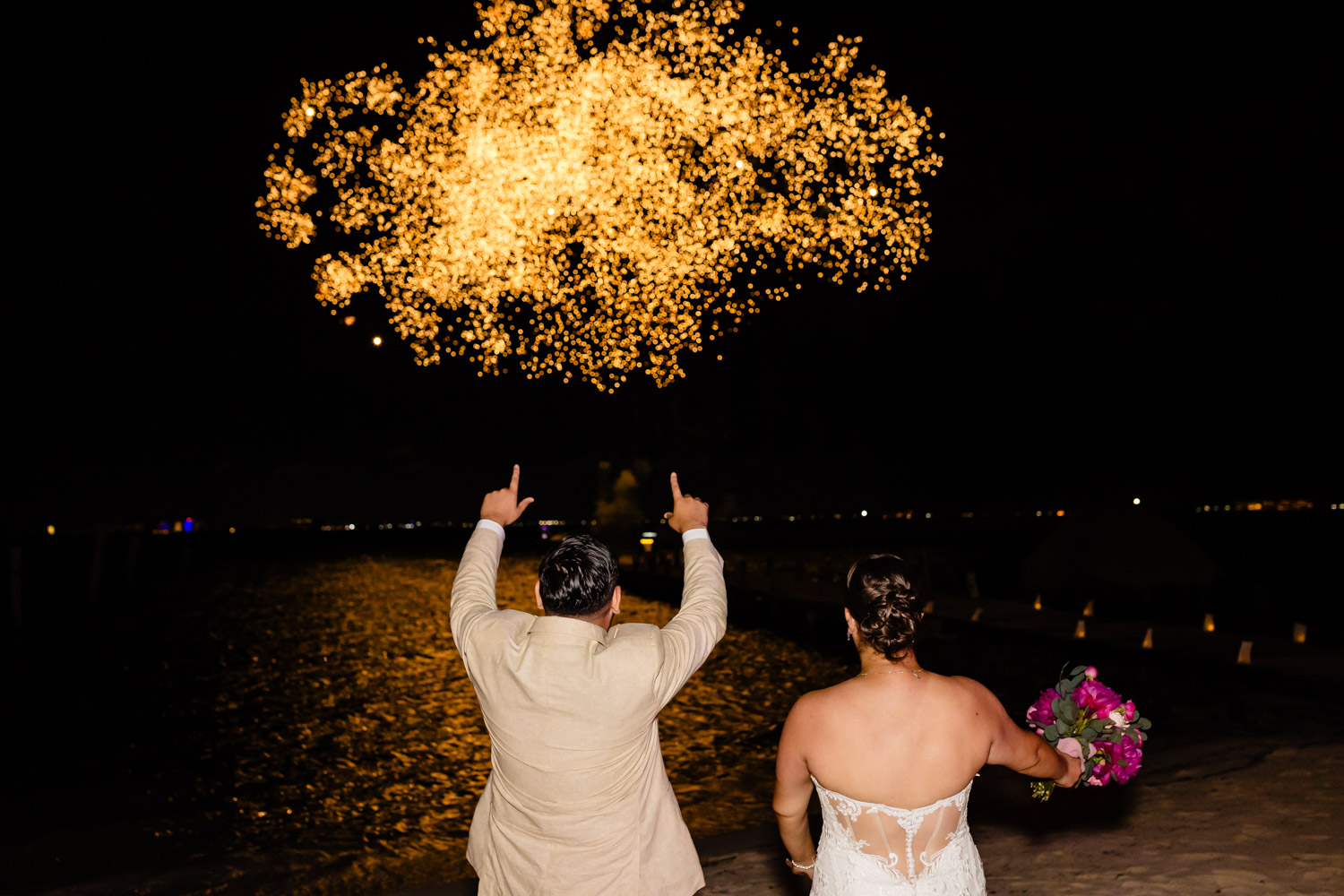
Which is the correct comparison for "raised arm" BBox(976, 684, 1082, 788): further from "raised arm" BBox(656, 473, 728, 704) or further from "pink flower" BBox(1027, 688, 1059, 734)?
"raised arm" BBox(656, 473, 728, 704)

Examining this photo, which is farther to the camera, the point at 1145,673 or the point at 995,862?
the point at 1145,673

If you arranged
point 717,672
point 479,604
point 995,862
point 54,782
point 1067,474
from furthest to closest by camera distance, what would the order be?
point 1067,474 → point 717,672 → point 54,782 → point 995,862 → point 479,604

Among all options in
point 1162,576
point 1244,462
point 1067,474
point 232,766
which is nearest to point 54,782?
point 232,766

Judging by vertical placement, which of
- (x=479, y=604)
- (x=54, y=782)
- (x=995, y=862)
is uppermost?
(x=479, y=604)

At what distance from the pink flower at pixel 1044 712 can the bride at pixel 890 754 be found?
0.69 metres

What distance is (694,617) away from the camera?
300cm

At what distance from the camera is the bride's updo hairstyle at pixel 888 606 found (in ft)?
10.0

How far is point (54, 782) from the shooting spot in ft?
44.6

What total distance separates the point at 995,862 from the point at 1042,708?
11.7 ft

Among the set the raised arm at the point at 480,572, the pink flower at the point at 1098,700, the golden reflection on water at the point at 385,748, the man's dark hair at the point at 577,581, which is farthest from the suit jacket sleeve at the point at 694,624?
the golden reflection on water at the point at 385,748

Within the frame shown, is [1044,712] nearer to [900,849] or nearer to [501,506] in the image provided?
[900,849]

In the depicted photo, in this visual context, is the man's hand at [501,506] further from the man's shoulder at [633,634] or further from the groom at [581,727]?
the man's shoulder at [633,634]

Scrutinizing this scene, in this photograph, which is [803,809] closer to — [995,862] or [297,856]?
[995,862]

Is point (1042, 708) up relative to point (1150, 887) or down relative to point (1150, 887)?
up
